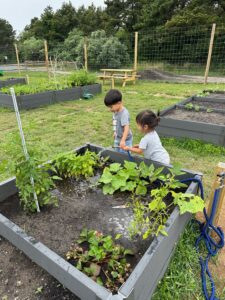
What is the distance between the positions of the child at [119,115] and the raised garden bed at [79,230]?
0.35m

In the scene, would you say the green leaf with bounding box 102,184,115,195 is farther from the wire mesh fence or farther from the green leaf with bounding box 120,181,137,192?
the wire mesh fence

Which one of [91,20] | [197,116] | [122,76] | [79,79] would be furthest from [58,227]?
[91,20]

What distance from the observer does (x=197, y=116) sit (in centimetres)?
457

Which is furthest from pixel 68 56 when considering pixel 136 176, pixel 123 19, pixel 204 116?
pixel 136 176

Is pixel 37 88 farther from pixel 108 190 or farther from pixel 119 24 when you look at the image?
pixel 119 24

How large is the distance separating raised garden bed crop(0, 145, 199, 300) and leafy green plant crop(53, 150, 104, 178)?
0.36ft

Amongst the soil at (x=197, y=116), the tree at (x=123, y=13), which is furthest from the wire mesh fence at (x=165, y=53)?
the tree at (x=123, y=13)

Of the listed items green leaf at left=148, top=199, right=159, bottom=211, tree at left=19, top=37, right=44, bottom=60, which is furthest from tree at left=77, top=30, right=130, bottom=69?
green leaf at left=148, top=199, right=159, bottom=211

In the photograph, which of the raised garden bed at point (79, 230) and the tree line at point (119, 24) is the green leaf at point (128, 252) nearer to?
the raised garden bed at point (79, 230)

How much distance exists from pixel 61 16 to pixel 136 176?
4003 centimetres

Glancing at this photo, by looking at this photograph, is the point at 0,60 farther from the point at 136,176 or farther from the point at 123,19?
the point at 136,176

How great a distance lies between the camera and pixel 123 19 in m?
30.0

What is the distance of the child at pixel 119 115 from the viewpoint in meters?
2.57

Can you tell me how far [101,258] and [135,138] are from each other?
2920 millimetres
